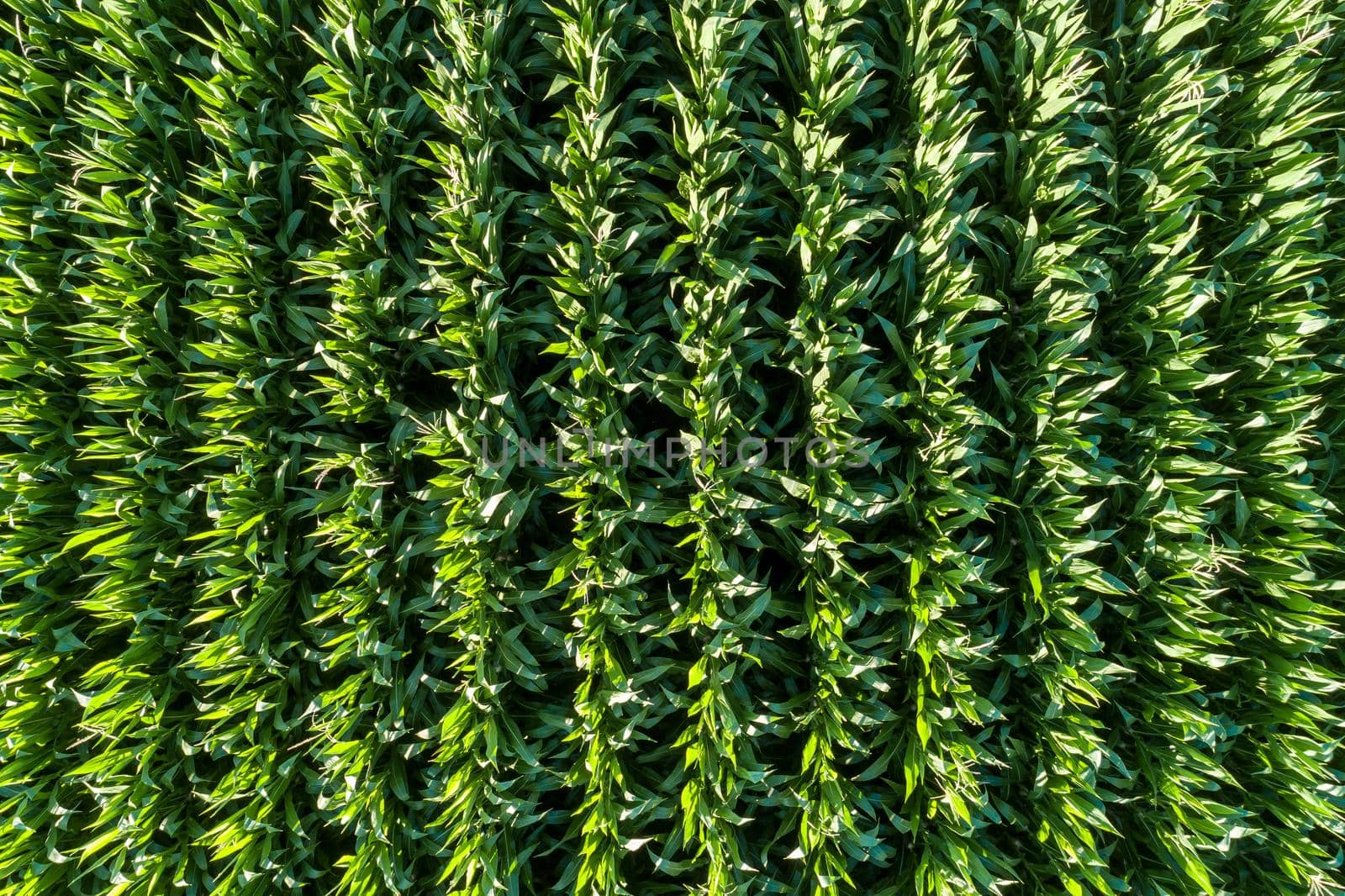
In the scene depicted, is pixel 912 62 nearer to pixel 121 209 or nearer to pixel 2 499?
pixel 121 209

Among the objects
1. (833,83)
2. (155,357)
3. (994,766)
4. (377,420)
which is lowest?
(994,766)

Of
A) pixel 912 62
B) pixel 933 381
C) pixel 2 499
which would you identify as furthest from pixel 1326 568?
pixel 2 499

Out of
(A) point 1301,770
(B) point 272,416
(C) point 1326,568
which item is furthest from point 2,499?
(C) point 1326,568

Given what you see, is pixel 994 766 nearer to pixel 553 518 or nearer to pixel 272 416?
pixel 553 518

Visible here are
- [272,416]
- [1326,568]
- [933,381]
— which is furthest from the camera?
[1326,568]

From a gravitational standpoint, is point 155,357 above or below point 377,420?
above

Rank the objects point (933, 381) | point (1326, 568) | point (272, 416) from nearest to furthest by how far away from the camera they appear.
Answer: point (933, 381), point (272, 416), point (1326, 568)

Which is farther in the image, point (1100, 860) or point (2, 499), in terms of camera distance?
point (2, 499)
